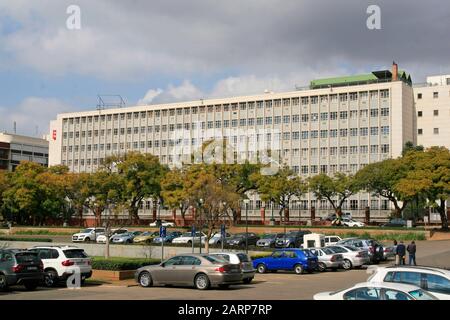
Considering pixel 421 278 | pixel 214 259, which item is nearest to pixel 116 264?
pixel 214 259

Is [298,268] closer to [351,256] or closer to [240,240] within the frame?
[351,256]

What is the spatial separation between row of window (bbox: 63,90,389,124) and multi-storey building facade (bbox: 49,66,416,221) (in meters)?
0.16

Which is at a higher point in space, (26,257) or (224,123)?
(224,123)

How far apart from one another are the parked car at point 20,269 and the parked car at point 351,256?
17.8 metres

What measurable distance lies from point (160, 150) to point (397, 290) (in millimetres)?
103238

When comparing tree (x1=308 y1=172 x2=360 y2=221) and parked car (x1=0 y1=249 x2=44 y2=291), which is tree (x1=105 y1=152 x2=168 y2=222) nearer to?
tree (x1=308 y1=172 x2=360 y2=221)

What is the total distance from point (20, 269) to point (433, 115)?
288 feet

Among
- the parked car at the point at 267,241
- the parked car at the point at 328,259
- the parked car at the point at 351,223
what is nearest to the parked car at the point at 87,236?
the parked car at the point at 267,241

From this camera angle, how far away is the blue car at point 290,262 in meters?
31.2

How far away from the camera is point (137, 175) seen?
7588cm

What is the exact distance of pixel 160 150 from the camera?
375ft

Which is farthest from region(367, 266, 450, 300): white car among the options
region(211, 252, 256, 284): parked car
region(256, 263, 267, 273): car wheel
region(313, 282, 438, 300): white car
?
region(256, 263, 267, 273): car wheel
